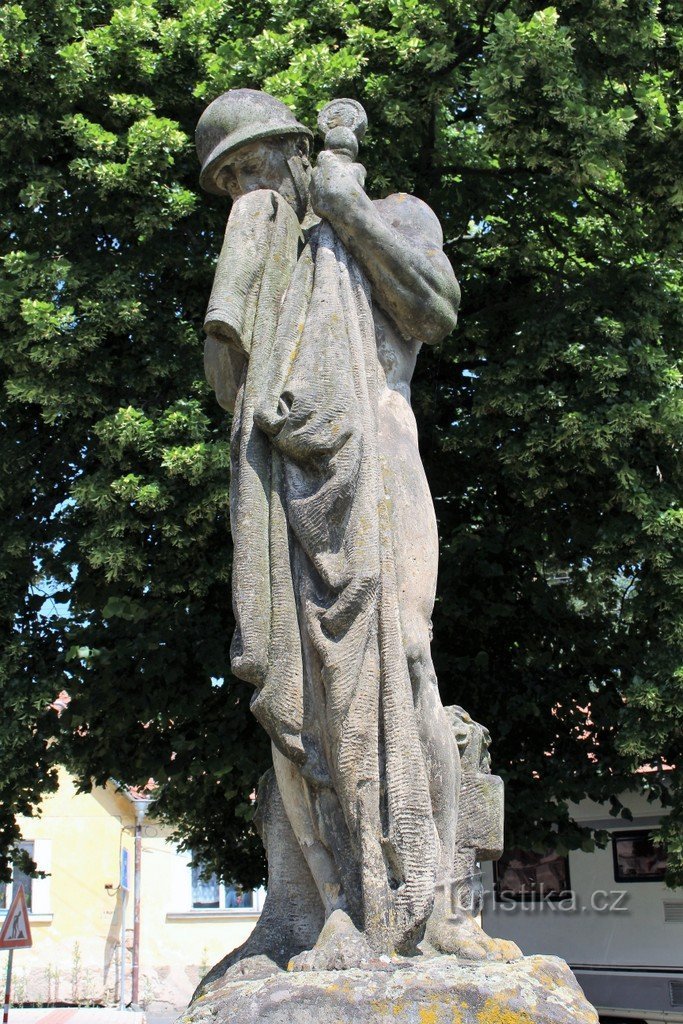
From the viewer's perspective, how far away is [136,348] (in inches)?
384

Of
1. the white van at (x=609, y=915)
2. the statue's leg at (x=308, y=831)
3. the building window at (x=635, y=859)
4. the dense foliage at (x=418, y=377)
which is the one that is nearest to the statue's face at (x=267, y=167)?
the statue's leg at (x=308, y=831)

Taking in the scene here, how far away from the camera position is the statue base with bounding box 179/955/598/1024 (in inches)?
124

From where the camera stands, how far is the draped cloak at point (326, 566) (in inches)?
142

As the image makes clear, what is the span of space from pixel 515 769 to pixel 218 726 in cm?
247

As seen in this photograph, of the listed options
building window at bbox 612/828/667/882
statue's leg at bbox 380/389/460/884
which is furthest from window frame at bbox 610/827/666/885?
statue's leg at bbox 380/389/460/884

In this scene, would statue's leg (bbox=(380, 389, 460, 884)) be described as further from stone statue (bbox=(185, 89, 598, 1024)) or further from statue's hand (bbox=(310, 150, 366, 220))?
statue's hand (bbox=(310, 150, 366, 220))

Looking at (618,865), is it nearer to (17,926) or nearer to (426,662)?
(17,926)

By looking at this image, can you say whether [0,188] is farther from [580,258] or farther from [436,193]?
[580,258]

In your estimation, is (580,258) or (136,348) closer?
(136,348)

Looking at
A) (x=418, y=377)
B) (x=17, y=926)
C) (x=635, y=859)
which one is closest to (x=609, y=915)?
(x=635, y=859)

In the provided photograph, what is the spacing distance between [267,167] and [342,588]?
5.71ft

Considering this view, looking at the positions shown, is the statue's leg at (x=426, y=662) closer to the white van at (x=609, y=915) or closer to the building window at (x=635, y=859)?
the white van at (x=609, y=915)

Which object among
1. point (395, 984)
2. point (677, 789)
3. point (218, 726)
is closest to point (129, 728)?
point (218, 726)

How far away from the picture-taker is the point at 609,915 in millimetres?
16688
